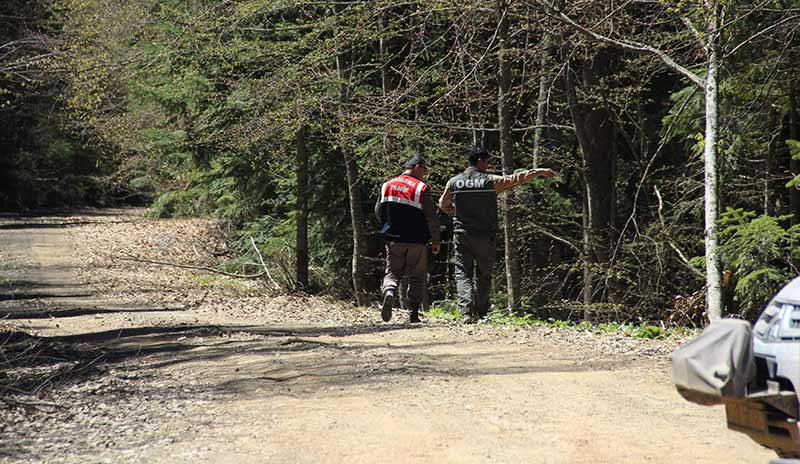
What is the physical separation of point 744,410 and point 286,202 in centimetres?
2039

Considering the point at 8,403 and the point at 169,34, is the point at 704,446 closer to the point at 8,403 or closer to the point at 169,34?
the point at 8,403

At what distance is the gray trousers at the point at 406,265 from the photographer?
1265cm

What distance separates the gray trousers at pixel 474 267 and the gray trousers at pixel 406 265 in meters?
0.52

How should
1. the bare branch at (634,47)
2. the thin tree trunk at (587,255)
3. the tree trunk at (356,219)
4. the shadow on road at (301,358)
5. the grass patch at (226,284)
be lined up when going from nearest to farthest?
the shadow on road at (301,358) < the bare branch at (634,47) < the thin tree trunk at (587,255) < the tree trunk at (356,219) < the grass patch at (226,284)

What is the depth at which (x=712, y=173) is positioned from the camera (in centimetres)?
1066

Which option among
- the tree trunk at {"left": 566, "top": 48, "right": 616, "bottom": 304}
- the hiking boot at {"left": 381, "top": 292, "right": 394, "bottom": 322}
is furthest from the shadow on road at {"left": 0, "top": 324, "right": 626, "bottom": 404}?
the tree trunk at {"left": 566, "top": 48, "right": 616, "bottom": 304}

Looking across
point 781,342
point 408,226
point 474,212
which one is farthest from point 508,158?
point 781,342

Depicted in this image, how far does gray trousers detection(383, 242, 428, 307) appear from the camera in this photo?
12648 mm

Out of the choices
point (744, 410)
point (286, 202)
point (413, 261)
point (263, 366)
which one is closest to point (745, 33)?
point (413, 261)

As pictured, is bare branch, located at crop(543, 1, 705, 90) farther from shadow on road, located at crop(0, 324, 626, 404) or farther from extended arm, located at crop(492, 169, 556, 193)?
shadow on road, located at crop(0, 324, 626, 404)

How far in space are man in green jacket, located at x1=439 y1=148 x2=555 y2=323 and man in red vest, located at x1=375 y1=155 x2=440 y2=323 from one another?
0.40 m

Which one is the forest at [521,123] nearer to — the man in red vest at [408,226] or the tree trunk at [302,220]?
the tree trunk at [302,220]

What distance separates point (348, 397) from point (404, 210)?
5.21 meters

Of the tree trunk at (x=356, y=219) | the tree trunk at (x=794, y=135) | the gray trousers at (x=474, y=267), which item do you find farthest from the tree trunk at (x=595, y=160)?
the gray trousers at (x=474, y=267)
